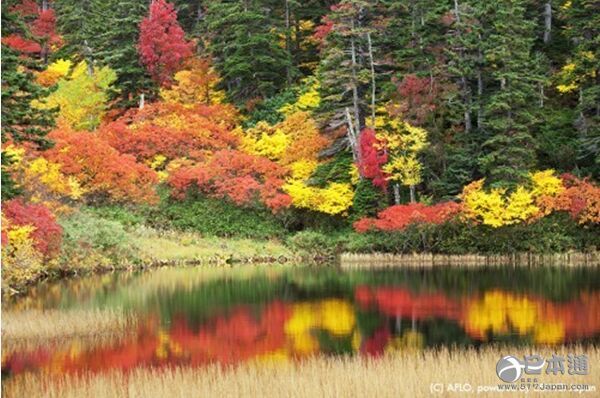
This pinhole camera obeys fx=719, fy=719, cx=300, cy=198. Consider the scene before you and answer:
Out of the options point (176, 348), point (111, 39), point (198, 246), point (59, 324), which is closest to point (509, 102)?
point (198, 246)

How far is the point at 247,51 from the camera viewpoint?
47.8 m

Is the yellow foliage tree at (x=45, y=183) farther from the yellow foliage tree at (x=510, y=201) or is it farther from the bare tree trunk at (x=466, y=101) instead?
the bare tree trunk at (x=466, y=101)

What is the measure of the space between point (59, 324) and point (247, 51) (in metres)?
33.5

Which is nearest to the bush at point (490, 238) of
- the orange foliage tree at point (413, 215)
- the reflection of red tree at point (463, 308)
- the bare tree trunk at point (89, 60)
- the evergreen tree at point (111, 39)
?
the orange foliage tree at point (413, 215)

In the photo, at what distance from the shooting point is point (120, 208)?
38.2 meters

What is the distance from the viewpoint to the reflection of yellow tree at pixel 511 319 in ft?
53.1

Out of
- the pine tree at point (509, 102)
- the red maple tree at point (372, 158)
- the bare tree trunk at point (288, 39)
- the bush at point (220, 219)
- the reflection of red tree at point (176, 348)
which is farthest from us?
the bare tree trunk at point (288, 39)

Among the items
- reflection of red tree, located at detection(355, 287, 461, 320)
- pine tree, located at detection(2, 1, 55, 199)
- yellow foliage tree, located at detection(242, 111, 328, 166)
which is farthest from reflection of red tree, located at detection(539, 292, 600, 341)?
yellow foliage tree, located at detection(242, 111, 328, 166)

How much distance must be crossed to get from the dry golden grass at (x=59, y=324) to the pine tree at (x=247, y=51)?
29960 mm

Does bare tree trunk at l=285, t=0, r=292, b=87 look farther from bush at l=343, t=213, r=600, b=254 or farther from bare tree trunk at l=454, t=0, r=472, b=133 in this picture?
bush at l=343, t=213, r=600, b=254

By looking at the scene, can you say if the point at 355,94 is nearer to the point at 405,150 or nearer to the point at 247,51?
the point at 405,150

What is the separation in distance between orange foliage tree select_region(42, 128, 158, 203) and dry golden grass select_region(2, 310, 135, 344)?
18.3 m

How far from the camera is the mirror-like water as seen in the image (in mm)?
15000

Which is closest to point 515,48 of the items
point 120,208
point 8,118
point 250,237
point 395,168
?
point 395,168
